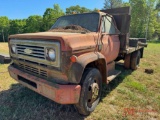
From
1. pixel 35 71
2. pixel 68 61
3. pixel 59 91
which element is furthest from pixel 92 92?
pixel 35 71

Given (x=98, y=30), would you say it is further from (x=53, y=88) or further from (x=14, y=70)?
(x=14, y=70)

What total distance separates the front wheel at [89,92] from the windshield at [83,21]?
1.15m

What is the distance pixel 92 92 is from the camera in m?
3.13

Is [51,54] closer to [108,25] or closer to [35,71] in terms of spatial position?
[35,71]

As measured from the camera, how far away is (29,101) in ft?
12.0

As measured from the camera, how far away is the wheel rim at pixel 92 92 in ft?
10.1

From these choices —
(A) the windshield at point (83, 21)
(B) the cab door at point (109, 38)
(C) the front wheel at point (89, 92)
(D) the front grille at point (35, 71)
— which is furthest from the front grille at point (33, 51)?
(B) the cab door at point (109, 38)

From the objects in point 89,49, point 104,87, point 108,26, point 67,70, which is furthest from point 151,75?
point 67,70

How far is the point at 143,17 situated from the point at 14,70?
37.0 meters

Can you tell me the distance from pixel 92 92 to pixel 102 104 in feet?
2.30

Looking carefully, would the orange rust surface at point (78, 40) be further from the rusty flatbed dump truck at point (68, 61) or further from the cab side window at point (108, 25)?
the cab side window at point (108, 25)

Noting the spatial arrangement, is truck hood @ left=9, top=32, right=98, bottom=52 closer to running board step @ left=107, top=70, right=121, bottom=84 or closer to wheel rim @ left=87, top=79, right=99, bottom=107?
wheel rim @ left=87, top=79, right=99, bottom=107

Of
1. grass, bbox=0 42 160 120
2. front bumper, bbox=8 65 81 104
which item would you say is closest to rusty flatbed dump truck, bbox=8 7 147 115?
front bumper, bbox=8 65 81 104

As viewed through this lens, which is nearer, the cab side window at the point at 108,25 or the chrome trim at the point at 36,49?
the chrome trim at the point at 36,49
